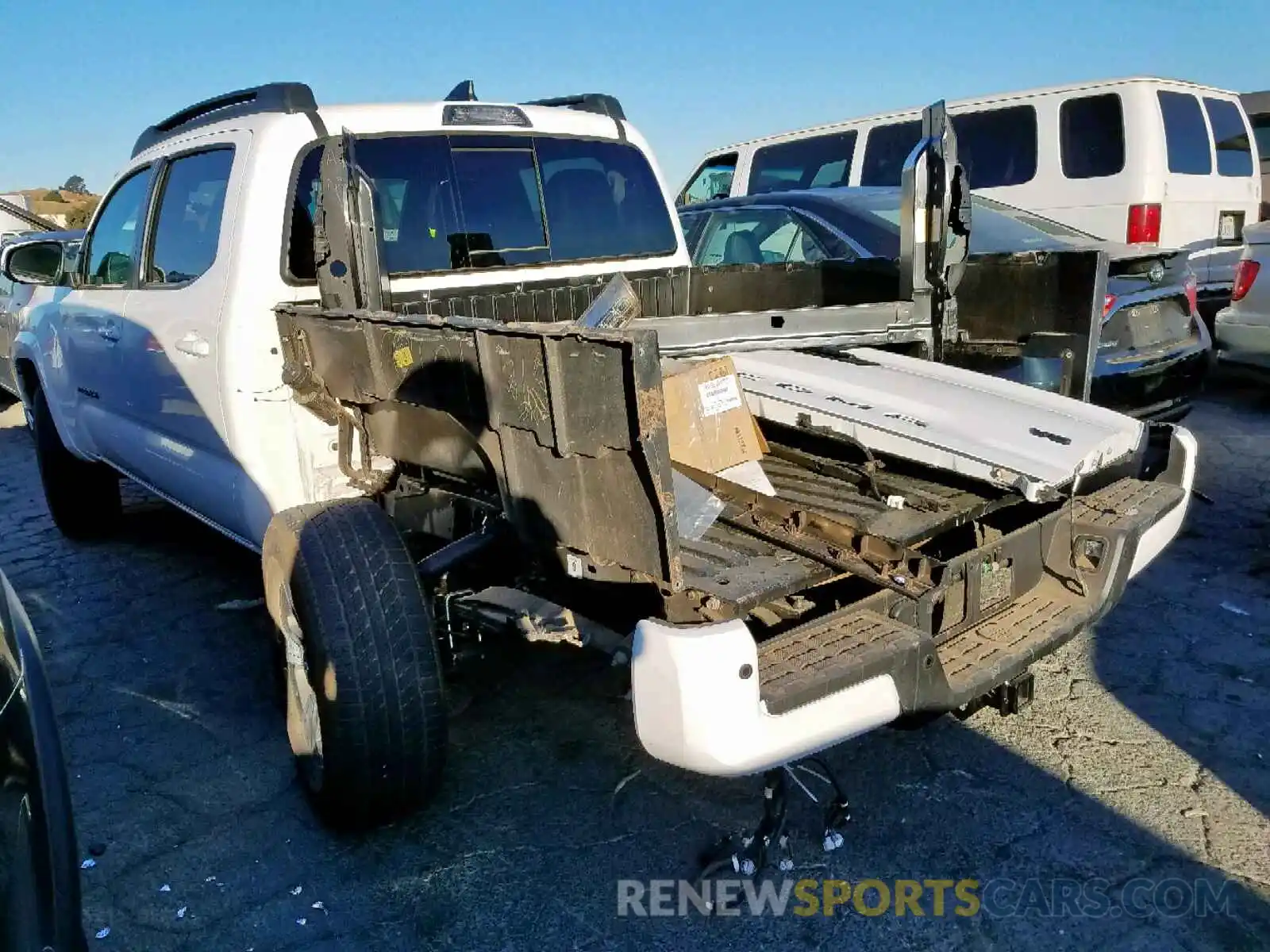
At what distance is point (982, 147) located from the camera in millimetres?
9250

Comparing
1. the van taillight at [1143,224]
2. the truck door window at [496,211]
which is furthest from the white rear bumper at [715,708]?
the van taillight at [1143,224]

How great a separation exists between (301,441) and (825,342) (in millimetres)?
1728

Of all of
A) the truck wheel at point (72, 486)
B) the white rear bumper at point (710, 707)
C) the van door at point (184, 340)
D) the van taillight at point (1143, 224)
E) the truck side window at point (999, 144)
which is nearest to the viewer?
the white rear bumper at point (710, 707)

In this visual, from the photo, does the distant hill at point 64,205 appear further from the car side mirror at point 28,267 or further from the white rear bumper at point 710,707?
the white rear bumper at point 710,707

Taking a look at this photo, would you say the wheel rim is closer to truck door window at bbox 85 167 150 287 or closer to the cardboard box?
the cardboard box

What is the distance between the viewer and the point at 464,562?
109 inches

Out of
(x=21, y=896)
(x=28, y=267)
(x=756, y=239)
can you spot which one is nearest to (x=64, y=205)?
(x=28, y=267)

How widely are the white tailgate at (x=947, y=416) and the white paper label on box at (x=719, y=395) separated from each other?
0.30 ft

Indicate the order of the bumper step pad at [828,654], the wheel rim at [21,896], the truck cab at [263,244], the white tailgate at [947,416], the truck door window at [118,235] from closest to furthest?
the wheel rim at [21,896] → the bumper step pad at [828,654] → the white tailgate at [947,416] → the truck cab at [263,244] → the truck door window at [118,235]

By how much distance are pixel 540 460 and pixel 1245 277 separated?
6738 millimetres

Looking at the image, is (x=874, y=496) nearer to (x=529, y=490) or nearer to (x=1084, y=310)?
(x=529, y=490)

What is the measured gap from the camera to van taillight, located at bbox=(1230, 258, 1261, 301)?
698cm

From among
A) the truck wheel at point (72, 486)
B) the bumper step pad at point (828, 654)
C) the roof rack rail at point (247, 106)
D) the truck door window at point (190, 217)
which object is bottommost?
the truck wheel at point (72, 486)

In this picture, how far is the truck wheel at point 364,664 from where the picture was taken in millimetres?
2576
